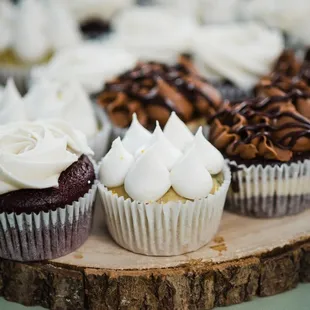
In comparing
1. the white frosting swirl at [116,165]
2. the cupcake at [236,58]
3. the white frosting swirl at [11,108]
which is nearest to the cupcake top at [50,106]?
the white frosting swirl at [11,108]

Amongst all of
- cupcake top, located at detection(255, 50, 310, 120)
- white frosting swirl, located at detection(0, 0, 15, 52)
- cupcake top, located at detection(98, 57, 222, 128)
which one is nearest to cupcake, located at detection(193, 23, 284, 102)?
cupcake top, located at detection(255, 50, 310, 120)

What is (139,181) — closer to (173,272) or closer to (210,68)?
(173,272)

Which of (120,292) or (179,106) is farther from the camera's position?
(179,106)

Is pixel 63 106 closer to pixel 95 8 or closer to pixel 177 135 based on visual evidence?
pixel 177 135

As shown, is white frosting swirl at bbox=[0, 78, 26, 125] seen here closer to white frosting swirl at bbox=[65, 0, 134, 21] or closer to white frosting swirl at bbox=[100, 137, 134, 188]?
white frosting swirl at bbox=[100, 137, 134, 188]

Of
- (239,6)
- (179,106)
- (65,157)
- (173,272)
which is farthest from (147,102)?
(239,6)

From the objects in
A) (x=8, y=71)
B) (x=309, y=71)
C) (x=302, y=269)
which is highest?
(x=309, y=71)

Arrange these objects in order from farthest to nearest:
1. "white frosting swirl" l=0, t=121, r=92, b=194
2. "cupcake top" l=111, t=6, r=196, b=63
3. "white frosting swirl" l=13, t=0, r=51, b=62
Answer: "white frosting swirl" l=13, t=0, r=51, b=62, "cupcake top" l=111, t=6, r=196, b=63, "white frosting swirl" l=0, t=121, r=92, b=194
